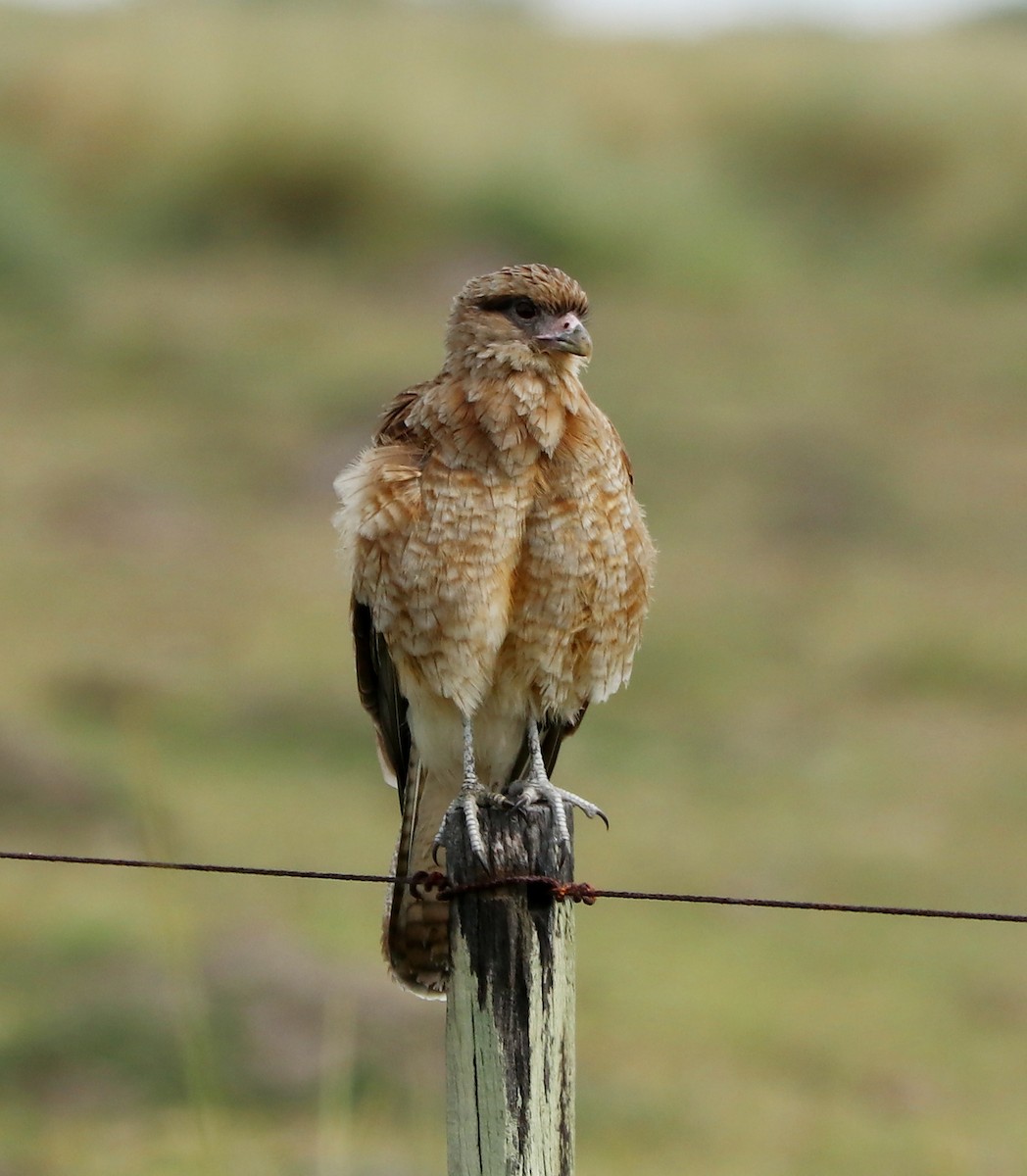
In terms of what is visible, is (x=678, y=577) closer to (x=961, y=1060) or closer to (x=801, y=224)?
(x=961, y=1060)

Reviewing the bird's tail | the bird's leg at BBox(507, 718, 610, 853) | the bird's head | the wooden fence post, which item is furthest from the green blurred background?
the bird's head

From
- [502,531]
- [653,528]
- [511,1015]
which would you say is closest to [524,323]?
[502,531]

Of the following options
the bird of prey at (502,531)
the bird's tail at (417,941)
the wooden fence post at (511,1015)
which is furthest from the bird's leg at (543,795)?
the bird's tail at (417,941)

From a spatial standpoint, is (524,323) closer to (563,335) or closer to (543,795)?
(563,335)

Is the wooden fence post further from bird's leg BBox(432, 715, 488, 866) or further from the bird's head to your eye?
the bird's head

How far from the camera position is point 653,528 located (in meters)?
17.4

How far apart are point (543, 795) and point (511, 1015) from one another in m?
1.20

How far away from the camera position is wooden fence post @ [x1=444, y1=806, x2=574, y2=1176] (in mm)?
3713

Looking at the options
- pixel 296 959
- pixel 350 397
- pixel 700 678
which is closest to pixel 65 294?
pixel 350 397

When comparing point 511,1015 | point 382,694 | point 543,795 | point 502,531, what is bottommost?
point 511,1015

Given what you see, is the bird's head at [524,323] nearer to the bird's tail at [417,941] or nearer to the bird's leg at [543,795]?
the bird's leg at [543,795]

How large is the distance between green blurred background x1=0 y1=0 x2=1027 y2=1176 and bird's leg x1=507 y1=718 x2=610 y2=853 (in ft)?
2.67

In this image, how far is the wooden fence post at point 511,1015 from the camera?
3713 millimetres

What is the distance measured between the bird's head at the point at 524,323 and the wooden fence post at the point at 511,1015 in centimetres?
190
